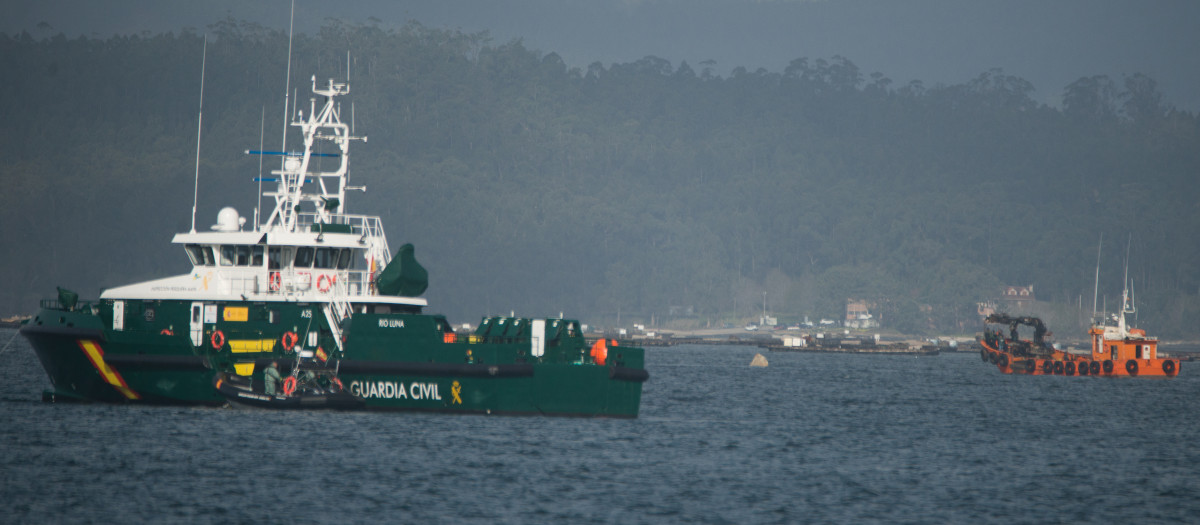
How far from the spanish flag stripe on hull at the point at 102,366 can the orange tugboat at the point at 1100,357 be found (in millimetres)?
59005

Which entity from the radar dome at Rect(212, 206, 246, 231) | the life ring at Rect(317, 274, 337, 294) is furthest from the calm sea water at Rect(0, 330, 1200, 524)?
the radar dome at Rect(212, 206, 246, 231)

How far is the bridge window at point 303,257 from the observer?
34.8 metres

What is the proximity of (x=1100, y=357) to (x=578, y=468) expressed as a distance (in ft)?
195

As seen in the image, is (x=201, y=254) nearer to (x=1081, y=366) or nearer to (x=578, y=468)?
(x=578, y=468)

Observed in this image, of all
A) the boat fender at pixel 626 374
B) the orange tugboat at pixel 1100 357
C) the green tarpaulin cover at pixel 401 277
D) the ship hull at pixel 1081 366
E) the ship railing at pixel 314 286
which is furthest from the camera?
the orange tugboat at pixel 1100 357

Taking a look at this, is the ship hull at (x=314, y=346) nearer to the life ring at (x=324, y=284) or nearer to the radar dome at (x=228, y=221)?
the life ring at (x=324, y=284)

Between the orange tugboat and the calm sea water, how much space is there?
3588 cm

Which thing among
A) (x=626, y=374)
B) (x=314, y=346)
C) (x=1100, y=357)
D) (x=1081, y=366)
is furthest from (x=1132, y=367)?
(x=314, y=346)

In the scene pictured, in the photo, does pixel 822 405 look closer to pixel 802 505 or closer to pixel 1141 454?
pixel 1141 454

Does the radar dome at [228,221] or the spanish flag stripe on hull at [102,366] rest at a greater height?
the radar dome at [228,221]

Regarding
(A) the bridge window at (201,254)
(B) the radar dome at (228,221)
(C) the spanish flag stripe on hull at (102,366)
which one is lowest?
(C) the spanish flag stripe on hull at (102,366)

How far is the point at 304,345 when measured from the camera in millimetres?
33312

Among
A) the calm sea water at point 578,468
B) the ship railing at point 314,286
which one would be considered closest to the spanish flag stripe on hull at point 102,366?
the calm sea water at point 578,468

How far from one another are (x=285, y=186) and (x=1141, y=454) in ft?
80.2
